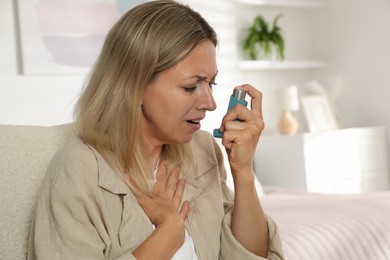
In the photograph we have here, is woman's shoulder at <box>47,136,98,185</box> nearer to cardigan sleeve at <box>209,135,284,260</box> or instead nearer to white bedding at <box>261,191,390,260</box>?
cardigan sleeve at <box>209,135,284,260</box>

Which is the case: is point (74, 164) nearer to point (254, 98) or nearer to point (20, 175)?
point (20, 175)

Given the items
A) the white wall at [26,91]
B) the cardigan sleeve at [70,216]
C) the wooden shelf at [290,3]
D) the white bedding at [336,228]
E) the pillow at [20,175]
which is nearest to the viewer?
the cardigan sleeve at [70,216]

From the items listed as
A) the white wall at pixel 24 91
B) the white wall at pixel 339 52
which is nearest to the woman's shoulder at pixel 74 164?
the white wall at pixel 24 91

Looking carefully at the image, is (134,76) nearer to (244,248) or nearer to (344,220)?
(244,248)

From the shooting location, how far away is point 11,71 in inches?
127

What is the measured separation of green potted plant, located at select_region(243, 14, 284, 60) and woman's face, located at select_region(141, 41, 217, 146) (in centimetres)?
313

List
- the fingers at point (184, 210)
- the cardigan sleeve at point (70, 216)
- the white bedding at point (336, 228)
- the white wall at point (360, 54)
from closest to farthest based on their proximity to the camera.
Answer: the cardigan sleeve at point (70, 216) → the fingers at point (184, 210) → the white bedding at point (336, 228) → the white wall at point (360, 54)

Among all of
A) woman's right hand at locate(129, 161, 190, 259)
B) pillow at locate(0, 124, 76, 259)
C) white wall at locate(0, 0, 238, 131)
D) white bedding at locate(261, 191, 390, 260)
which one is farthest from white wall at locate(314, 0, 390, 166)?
→ pillow at locate(0, 124, 76, 259)

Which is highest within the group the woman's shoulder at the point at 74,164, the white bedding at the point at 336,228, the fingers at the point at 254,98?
the fingers at the point at 254,98

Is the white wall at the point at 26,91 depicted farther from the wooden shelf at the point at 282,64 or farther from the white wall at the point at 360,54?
the white wall at the point at 360,54

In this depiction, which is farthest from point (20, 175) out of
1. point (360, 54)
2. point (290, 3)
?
point (360, 54)

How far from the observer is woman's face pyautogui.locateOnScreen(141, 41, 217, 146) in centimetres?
138

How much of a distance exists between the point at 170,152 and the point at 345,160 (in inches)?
116

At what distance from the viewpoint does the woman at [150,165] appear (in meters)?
1.22
